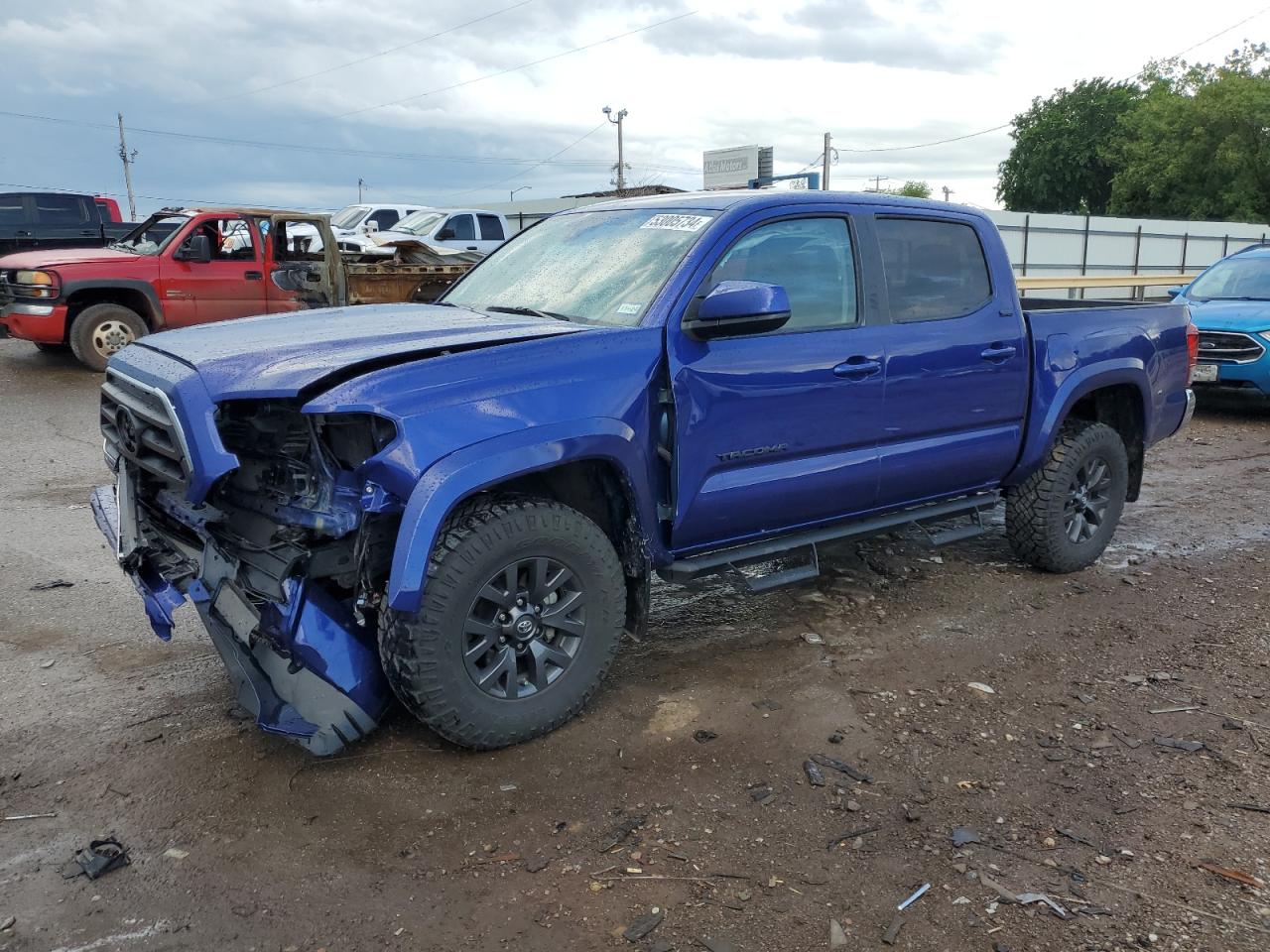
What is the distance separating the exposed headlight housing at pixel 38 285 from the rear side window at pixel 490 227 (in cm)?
944

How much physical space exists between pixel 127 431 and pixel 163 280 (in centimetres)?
893

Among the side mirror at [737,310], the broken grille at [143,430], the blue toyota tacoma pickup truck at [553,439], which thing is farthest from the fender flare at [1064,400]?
the broken grille at [143,430]

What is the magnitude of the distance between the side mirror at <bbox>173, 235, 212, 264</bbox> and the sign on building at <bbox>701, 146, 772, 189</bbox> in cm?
3214

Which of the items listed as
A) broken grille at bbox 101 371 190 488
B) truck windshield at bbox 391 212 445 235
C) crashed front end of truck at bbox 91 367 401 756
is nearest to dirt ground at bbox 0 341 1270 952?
crashed front end of truck at bbox 91 367 401 756

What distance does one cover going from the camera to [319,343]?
3.49 metres

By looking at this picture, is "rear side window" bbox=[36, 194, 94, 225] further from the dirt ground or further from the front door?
the front door

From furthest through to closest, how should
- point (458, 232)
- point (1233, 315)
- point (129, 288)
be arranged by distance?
point (458, 232)
point (129, 288)
point (1233, 315)

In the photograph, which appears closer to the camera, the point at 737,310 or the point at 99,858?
the point at 99,858

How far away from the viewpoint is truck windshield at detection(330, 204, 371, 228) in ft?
66.5

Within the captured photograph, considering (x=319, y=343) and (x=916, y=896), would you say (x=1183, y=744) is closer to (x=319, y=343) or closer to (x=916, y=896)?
(x=916, y=896)

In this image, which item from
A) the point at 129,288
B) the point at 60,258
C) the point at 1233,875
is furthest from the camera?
the point at 129,288

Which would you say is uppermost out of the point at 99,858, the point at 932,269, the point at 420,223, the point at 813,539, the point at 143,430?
the point at 420,223

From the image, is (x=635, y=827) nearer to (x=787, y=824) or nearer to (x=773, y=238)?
(x=787, y=824)

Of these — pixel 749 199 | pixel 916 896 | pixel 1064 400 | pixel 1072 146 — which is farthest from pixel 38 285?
pixel 1072 146
